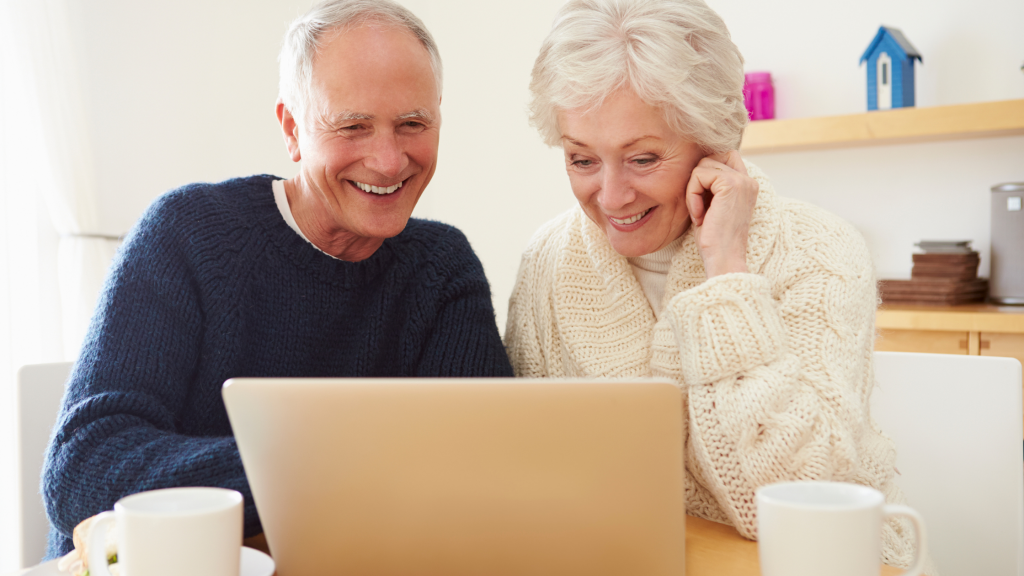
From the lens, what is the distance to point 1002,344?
95.6 inches

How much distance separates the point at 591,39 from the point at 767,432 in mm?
631

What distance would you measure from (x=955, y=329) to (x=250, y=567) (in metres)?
2.42

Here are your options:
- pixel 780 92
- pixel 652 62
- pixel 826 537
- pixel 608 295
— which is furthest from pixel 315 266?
pixel 780 92

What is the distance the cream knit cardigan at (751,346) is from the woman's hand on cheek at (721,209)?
1.6 inches

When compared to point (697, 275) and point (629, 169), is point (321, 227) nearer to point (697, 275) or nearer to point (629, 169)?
Result: point (629, 169)

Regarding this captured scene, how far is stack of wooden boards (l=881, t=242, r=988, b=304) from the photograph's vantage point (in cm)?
265

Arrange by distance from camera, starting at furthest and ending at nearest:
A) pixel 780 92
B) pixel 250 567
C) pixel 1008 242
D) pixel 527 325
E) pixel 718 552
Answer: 1. pixel 780 92
2. pixel 1008 242
3. pixel 527 325
4. pixel 718 552
5. pixel 250 567

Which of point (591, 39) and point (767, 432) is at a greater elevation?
point (591, 39)

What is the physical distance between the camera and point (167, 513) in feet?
1.95

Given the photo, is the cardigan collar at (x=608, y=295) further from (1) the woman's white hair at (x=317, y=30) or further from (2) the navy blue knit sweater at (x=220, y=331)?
(1) the woman's white hair at (x=317, y=30)

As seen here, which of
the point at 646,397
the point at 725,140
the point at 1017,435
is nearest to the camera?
the point at 646,397

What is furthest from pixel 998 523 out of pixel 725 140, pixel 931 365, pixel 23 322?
pixel 23 322

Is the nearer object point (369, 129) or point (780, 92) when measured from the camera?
point (369, 129)

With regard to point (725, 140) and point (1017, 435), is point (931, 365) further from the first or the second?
point (725, 140)
